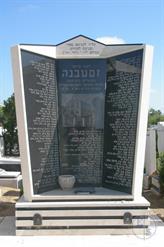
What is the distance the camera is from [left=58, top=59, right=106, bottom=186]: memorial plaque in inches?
309

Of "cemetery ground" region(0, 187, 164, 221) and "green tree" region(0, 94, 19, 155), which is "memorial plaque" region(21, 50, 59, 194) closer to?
"cemetery ground" region(0, 187, 164, 221)

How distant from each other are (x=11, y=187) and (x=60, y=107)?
552 cm

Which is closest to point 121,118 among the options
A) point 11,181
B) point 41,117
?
point 41,117

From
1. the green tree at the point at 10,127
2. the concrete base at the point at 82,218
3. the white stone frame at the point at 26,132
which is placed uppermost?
the white stone frame at the point at 26,132

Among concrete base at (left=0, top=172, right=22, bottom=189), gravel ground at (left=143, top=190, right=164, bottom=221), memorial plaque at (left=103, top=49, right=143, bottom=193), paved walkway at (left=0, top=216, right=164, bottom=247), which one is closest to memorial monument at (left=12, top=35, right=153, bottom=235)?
memorial plaque at (left=103, top=49, right=143, bottom=193)

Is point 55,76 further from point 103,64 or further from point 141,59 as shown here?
point 141,59

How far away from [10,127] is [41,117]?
20.3 meters

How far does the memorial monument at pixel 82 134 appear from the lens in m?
6.85

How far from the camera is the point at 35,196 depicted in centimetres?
710

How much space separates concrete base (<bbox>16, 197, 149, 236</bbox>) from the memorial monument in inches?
0.7
